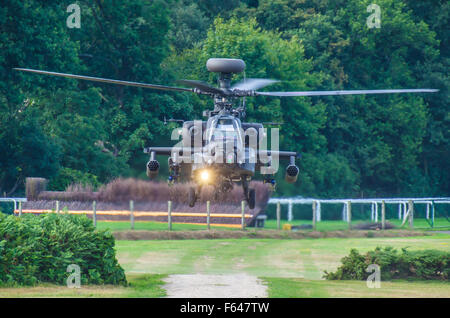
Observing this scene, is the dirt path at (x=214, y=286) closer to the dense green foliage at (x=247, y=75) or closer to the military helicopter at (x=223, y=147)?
the military helicopter at (x=223, y=147)

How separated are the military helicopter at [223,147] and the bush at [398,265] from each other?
593cm

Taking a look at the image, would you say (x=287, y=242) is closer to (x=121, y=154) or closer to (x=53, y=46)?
(x=121, y=154)

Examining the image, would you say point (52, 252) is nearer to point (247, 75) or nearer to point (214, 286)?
point (214, 286)

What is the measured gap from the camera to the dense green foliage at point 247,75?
68.8 metres

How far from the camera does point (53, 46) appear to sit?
68.6 meters

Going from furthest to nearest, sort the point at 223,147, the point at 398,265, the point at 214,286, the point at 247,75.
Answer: the point at 247,75 → the point at 398,265 → the point at 214,286 → the point at 223,147

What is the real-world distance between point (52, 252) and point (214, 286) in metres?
5.50

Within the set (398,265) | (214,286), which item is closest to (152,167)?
Result: (214,286)

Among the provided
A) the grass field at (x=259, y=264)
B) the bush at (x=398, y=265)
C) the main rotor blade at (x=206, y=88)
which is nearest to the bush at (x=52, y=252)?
the grass field at (x=259, y=264)

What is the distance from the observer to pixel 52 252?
107 feet

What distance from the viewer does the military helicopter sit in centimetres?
3055

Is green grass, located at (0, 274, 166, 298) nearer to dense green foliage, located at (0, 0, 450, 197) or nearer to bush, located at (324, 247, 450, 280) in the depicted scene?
bush, located at (324, 247, 450, 280)

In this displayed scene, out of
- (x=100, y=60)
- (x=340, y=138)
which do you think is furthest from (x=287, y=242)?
Answer: (x=340, y=138)

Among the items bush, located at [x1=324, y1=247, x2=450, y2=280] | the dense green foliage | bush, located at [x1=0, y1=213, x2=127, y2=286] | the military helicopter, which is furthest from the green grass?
the dense green foliage
